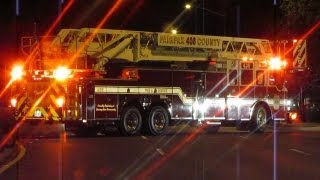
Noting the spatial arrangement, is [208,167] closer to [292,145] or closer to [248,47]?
[292,145]

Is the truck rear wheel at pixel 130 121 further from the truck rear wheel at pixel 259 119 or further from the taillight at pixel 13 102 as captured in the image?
the truck rear wheel at pixel 259 119

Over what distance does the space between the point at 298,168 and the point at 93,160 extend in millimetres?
4330

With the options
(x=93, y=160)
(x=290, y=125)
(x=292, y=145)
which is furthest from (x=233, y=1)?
(x=93, y=160)

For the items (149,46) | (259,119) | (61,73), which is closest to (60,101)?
(61,73)

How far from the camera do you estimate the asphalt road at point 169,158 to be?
12.2 m

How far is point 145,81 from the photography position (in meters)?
22.7

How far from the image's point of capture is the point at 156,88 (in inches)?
904

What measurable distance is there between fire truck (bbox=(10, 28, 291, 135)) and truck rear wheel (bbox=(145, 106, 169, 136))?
34mm

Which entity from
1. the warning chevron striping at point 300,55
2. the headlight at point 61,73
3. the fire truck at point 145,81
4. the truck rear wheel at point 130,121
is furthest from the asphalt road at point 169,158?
the warning chevron striping at point 300,55

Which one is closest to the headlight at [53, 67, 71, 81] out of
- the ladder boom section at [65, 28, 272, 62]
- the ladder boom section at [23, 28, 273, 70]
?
the ladder boom section at [23, 28, 273, 70]

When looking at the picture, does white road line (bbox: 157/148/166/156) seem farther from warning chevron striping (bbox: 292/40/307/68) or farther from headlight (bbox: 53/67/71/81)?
warning chevron striping (bbox: 292/40/307/68)

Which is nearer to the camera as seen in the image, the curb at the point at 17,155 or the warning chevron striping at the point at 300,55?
the curb at the point at 17,155

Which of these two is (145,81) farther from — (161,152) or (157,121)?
(161,152)

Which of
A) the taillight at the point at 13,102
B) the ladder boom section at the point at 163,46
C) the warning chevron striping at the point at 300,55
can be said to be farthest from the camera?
the warning chevron striping at the point at 300,55
